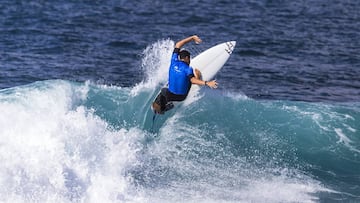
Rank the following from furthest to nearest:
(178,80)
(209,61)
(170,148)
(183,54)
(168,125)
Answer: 1. (209,61)
2. (168,125)
3. (170,148)
4. (178,80)
5. (183,54)

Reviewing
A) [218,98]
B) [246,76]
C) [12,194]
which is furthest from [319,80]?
[12,194]

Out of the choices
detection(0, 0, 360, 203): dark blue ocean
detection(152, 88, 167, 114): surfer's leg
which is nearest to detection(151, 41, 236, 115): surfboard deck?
detection(0, 0, 360, 203): dark blue ocean

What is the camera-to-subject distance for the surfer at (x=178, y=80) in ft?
58.0

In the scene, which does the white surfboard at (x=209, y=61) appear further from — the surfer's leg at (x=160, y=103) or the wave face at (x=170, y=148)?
the surfer's leg at (x=160, y=103)

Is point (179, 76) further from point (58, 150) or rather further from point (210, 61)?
point (58, 150)

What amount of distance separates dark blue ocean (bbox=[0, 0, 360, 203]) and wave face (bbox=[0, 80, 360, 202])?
0.11ft

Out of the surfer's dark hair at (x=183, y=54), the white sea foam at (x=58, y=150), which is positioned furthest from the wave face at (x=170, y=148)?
the surfer's dark hair at (x=183, y=54)

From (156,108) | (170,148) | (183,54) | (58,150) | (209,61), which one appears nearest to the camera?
(58,150)

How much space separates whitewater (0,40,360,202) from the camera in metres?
15.6

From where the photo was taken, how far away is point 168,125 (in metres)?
19.5

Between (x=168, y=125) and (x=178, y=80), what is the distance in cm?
205

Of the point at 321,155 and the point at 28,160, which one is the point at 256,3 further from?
the point at 28,160

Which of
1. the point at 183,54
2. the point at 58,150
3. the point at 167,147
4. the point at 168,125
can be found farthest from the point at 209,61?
the point at 58,150

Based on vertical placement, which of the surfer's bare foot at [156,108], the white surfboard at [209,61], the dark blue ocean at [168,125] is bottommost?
the dark blue ocean at [168,125]
